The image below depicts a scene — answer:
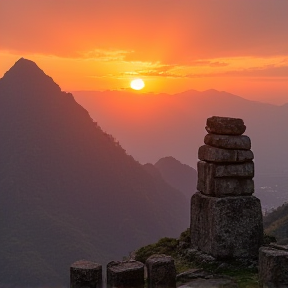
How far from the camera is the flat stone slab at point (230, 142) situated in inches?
409

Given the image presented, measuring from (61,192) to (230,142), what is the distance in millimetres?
132204

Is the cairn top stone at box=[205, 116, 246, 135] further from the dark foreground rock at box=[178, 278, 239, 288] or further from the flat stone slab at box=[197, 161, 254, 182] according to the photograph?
the dark foreground rock at box=[178, 278, 239, 288]

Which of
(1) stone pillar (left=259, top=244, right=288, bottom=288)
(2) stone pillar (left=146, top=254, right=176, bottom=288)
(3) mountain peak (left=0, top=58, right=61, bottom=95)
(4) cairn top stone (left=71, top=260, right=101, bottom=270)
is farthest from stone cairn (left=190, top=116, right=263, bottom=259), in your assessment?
(3) mountain peak (left=0, top=58, right=61, bottom=95)

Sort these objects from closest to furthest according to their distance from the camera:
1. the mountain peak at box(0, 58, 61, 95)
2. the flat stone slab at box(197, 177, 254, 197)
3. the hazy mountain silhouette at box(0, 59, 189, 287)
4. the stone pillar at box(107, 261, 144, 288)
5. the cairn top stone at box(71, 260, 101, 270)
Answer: the stone pillar at box(107, 261, 144, 288) < the cairn top stone at box(71, 260, 101, 270) < the flat stone slab at box(197, 177, 254, 197) < the hazy mountain silhouette at box(0, 59, 189, 287) < the mountain peak at box(0, 58, 61, 95)

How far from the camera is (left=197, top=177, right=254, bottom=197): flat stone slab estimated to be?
10258 mm

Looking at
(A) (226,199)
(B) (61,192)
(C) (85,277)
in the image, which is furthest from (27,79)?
(C) (85,277)

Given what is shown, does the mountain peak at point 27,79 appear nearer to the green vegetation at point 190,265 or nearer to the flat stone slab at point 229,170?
the green vegetation at point 190,265

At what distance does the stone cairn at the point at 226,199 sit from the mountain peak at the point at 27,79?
15857 centimetres

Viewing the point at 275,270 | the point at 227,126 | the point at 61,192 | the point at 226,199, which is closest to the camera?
the point at 275,270

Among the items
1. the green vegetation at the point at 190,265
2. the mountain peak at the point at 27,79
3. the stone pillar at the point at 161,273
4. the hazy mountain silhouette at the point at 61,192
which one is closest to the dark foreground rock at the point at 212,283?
the green vegetation at the point at 190,265

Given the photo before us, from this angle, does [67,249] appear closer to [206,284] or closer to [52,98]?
[52,98]

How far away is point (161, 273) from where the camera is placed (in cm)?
755

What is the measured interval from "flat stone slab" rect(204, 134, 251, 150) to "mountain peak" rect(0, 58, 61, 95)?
159 m

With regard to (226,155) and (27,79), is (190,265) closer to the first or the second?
(226,155)
